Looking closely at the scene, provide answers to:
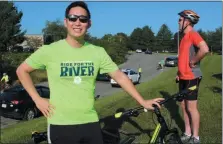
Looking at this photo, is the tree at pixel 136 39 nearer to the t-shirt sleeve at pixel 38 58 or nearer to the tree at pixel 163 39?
the tree at pixel 163 39

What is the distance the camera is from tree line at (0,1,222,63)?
2367 inches

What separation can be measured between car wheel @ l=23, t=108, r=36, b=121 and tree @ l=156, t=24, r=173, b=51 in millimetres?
121044

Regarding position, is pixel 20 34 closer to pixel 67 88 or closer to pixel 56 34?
pixel 56 34

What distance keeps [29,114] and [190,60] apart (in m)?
15.2

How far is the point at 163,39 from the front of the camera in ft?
481

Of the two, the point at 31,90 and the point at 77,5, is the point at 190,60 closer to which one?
the point at 77,5

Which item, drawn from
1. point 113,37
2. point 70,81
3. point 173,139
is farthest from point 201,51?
point 113,37

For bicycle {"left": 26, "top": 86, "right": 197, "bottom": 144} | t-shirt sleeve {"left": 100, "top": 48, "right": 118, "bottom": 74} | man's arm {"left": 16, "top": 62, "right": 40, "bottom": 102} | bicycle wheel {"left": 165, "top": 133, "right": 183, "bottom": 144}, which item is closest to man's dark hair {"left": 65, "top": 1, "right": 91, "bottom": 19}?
t-shirt sleeve {"left": 100, "top": 48, "right": 118, "bottom": 74}

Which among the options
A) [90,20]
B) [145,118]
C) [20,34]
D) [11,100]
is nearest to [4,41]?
[20,34]

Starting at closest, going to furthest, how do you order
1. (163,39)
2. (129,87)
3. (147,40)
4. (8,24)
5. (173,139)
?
(129,87), (173,139), (8,24), (163,39), (147,40)

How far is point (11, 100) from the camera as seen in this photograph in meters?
20.2

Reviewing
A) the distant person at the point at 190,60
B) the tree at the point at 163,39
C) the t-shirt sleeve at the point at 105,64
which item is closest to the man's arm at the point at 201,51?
the distant person at the point at 190,60

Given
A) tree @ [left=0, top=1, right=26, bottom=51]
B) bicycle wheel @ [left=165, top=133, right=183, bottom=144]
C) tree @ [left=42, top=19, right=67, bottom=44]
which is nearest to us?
bicycle wheel @ [left=165, top=133, right=183, bottom=144]

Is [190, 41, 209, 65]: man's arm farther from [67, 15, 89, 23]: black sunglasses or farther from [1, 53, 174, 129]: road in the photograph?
[1, 53, 174, 129]: road
